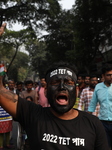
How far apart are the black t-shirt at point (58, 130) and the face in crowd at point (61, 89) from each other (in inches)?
3.6

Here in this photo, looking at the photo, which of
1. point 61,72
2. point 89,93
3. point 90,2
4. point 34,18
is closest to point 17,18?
point 34,18

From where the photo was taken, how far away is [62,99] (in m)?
1.73

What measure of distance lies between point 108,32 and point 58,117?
17719 mm

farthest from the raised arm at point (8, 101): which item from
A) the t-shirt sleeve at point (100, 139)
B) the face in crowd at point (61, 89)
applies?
the t-shirt sleeve at point (100, 139)

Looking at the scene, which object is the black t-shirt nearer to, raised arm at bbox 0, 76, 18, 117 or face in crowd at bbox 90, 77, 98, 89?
raised arm at bbox 0, 76, 18, 117

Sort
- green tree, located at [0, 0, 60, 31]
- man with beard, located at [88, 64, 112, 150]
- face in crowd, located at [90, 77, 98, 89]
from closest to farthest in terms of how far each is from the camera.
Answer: man with beard, located at [88, 64, 112, 150], face in crowd, located at [90, 77, 98, 89], green tree, located at [0, 0, 60, 31]

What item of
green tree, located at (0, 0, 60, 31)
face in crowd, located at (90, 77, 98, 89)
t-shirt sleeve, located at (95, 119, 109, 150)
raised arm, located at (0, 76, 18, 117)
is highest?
green tree, located at (0, 0, 60, 31)

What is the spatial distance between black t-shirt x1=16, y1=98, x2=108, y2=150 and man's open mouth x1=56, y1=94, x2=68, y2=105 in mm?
111

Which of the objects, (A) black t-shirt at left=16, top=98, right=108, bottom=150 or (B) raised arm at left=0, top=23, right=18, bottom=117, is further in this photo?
(B) raised arm at left=0, top=23, right=18, bottom=117

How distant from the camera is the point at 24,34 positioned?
2208 cm

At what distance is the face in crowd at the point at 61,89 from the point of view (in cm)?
169

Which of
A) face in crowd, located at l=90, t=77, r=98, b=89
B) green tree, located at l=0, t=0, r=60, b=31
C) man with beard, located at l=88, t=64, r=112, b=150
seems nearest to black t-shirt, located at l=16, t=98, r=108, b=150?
man with beard, located at l=88, t=64, r=112, b=150

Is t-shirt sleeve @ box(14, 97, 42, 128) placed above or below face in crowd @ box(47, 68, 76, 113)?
below

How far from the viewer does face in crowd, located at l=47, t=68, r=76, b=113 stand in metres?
1.69
